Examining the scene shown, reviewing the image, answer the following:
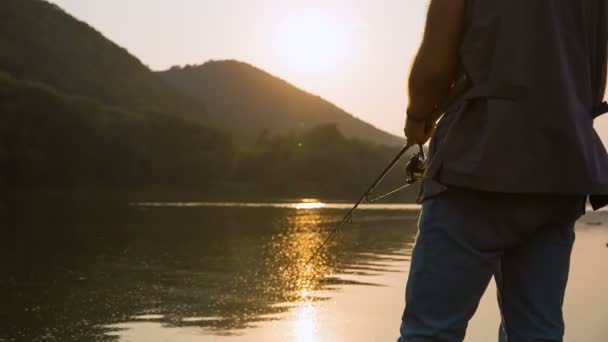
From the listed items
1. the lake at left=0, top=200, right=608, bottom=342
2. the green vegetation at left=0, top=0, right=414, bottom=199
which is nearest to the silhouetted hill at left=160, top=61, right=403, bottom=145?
the green vegetation at left=0, top=0, right=414, bottom=199

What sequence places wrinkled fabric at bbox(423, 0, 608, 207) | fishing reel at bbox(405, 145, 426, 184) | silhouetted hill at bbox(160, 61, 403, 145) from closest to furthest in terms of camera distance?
wrinkled fabric at bbox(423, 0, 608, 207) < fishing reel at bbox(405, 145, 426, 184) < silhouetted hill at bbox(160, 61, 403, 145)

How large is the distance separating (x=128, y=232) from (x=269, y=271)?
6.90 m

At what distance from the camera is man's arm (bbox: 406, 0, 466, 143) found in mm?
1864

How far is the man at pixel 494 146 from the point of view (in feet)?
5.92

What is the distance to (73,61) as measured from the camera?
106 m

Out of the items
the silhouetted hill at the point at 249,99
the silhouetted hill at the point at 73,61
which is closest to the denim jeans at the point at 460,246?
the silhouetted hill at the point at 73,61

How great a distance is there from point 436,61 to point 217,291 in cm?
631

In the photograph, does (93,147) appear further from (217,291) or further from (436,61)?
(436,61)

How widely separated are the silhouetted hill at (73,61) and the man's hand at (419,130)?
87.6 m

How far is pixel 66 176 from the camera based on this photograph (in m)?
57.8

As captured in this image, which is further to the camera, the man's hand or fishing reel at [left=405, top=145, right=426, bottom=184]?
fishing reel at [left=405, top=145, right=426, bottom=184]

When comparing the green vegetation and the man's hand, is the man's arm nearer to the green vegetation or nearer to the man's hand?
the man's hand

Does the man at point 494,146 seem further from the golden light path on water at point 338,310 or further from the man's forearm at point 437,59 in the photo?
the golden light path on water at point 338,310

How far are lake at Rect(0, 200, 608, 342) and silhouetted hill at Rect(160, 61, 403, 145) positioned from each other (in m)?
132
